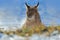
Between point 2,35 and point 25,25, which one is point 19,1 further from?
point 2,35

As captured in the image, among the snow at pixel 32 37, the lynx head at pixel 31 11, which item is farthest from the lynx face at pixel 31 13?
the snow at pixel 32 37

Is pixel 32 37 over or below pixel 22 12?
below

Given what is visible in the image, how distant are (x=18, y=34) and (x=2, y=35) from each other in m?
0.16

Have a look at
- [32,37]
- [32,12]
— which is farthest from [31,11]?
[32,37]

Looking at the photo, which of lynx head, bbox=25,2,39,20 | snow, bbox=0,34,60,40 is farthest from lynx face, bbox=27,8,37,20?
snow, bbox=0,34,60,40

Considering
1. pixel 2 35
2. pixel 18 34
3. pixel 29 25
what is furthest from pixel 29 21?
pixel 2 35

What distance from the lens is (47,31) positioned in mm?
1856

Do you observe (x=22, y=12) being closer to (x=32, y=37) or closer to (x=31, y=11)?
(x=31, y=11)

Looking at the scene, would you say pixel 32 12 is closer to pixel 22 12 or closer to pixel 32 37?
pixel 22 12

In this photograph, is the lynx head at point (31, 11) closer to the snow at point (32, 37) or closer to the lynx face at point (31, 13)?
the lynx face at point (31, 13)

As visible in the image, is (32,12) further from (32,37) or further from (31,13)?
(32,37)

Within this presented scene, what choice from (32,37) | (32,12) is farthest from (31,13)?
(32,37)

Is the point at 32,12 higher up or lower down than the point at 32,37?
higher up

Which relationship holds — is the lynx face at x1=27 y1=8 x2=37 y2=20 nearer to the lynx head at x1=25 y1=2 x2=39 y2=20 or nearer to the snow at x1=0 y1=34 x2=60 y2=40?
the lynx head at x1=25 y1=2 x2=39 y2=20
